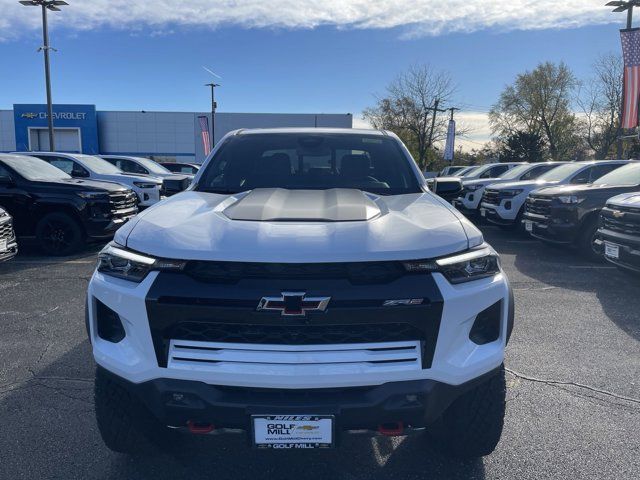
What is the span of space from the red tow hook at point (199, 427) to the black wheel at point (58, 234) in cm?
717

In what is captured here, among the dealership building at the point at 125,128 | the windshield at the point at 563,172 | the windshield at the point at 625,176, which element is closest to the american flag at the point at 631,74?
the windshield at the point at 563,172

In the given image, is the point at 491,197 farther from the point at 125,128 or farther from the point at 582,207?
the point at 125,128

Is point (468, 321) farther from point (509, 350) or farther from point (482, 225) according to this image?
point (482, 225)

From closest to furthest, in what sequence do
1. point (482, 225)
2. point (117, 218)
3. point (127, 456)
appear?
1. point (127, 456)
2. point (117, 218)
3. point (482, 225)

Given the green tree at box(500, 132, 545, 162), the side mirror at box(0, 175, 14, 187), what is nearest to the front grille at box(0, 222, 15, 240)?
the side mirror at box(0, 175, 14, 187)

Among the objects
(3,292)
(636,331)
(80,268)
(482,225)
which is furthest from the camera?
(482,225)

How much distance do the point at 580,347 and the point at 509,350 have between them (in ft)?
2.17

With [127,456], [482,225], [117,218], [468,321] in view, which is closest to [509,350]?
[468,321]

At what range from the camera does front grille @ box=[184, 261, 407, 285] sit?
2.03m

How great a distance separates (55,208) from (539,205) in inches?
329

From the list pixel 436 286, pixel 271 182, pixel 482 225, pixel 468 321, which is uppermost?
pixel 271 182

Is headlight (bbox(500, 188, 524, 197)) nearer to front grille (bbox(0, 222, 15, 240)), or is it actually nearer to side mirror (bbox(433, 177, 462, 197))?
side mirror (bbox(433, 177, 462, 197))

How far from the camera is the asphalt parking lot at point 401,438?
2559 mm

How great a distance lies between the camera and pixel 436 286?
2.05 meters
